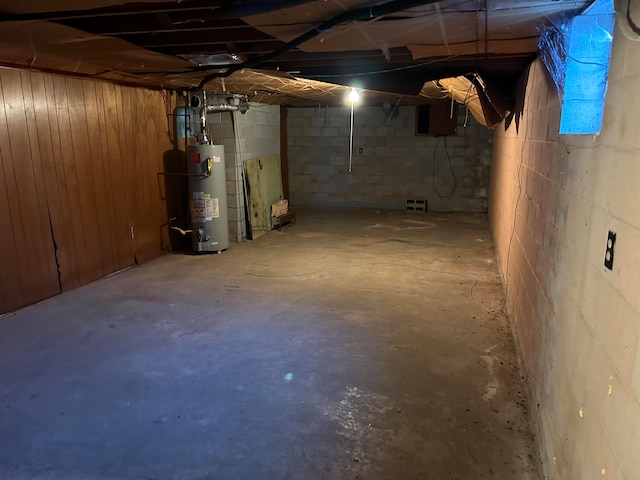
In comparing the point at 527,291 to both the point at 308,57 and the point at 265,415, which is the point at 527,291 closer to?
the point at 265,415

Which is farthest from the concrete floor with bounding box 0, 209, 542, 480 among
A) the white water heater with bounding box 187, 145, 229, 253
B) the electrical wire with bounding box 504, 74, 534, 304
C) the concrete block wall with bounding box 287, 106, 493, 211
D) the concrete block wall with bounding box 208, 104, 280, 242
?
the concrete block wall with bounding box 287, 106, 493, 211

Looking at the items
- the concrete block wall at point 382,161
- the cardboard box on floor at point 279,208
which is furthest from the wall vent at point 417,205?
the cardboard box on floor at point 279,208

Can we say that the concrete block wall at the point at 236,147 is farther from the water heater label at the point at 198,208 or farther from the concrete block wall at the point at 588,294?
the concrete block wall at the point at 588,294

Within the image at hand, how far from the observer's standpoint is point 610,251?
1.24 meters

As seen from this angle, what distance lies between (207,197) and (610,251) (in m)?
4.38

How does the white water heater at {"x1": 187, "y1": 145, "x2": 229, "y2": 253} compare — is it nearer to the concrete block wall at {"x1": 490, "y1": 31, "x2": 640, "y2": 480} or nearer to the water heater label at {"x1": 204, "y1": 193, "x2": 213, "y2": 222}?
the water heater label at {"x1": 204, "y1": 193, "x2": 213, "y2": 222}

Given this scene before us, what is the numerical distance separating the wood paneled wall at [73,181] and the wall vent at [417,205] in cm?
430

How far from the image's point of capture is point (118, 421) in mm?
2178

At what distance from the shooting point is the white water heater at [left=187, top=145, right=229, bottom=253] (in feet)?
16.4

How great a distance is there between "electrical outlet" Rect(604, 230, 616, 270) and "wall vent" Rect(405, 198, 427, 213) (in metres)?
6.63

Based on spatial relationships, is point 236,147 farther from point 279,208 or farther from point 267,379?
point 267,379

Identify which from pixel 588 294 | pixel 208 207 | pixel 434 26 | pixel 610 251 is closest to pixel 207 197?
pixel 208 207

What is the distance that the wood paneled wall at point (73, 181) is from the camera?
3.47 meters

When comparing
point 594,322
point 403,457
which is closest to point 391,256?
point 403,457
